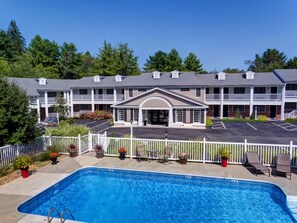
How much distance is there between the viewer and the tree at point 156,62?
6258 cm

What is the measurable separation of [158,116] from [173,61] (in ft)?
97.6

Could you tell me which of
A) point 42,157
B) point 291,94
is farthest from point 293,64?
point 42,157

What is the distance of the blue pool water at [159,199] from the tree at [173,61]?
1922 inches

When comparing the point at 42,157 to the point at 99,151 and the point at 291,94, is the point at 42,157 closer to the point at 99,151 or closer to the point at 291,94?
the point at 99,151

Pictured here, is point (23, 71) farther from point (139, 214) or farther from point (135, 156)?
point (139, 214)

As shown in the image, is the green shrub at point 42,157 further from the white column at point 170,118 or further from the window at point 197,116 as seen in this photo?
the window at point 197,116

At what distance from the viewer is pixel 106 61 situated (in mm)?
57500

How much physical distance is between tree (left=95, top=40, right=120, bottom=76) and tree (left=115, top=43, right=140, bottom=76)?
3.38 feet

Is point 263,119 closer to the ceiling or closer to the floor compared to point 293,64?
closer to the floor

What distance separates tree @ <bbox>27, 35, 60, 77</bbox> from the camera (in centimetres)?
5959

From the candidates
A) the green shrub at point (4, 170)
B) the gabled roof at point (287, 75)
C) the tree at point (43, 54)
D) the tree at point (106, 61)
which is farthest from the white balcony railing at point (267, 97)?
the tree at point (43, 54)

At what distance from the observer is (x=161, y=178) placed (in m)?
13.0

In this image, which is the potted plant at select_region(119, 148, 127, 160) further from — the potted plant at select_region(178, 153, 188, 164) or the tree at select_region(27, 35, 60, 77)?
the tree at select_region(27, 35, 60, 77)

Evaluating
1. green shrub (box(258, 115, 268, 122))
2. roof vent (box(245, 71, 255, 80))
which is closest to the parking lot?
green shrub (box(258, 115, 268, 122))
